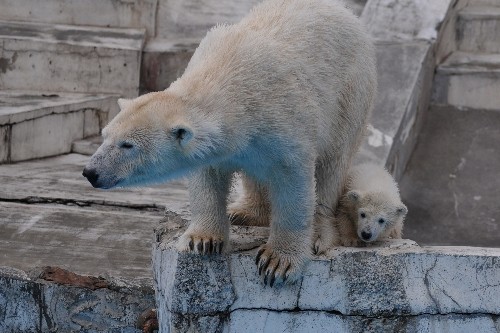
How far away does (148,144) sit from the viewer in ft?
11.4

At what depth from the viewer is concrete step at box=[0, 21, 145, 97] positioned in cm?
851

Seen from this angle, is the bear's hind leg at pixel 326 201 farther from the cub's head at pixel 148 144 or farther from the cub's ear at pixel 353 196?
the cub's head at pixel 148 144

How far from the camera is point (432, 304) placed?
4.25m

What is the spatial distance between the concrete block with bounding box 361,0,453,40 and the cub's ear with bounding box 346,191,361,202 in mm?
3812

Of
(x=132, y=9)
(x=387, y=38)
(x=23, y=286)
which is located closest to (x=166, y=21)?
(x=132, y=9)

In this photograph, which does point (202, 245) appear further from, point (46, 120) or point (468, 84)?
point (468, 84)

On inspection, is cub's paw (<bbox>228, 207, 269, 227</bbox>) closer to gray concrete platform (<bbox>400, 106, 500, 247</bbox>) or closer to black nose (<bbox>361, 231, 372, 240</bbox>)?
black nose (<bbox>361, 231, 372, 240</bbox>)

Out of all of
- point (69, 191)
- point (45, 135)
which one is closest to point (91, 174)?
point (69, 191)

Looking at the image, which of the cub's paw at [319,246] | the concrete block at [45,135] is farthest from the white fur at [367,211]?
the concrete block at [45,135]

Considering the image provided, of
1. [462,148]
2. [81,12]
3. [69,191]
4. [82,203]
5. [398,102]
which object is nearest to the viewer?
[82,203]

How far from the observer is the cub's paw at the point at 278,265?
161 inches

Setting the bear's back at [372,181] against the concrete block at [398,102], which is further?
the concrete block at [398,102]

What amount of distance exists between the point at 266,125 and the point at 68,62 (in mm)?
5231

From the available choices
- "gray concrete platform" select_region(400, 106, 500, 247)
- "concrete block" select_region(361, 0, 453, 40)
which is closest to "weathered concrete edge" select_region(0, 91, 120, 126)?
"concrete block" select_region(361, 0, 453, 40)
